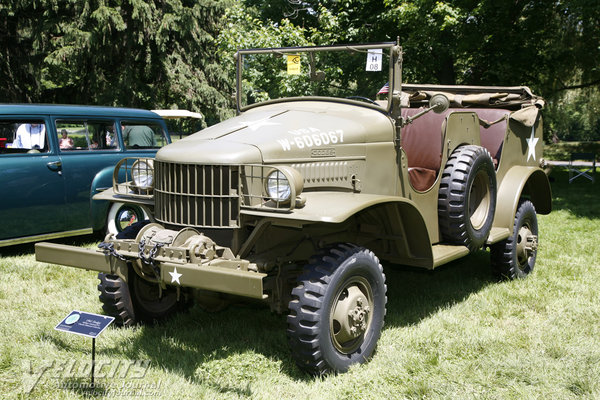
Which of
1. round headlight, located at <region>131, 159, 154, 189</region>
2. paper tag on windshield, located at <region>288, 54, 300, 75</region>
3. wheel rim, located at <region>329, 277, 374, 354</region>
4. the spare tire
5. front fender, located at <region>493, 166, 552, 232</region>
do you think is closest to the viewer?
wheel rim, located at <region>329, 277, 374, 354</region>

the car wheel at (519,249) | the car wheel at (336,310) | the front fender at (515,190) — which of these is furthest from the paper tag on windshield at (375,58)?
the car wheel at (519,249)

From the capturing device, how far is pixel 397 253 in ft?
15.1

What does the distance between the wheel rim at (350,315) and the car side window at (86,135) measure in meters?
5.04

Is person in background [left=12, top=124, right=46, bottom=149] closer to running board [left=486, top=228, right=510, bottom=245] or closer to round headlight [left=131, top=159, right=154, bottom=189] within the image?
round headlight [left=131, top=159, right=154, bottom=189]

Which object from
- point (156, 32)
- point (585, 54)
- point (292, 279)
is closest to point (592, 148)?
point (585, 54)

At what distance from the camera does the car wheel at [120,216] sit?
7.85 m

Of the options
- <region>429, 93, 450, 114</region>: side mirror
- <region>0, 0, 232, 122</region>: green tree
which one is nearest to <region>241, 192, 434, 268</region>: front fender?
<region>429, 93, 450, 114</region>: side mirror

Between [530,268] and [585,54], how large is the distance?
36.0 ft

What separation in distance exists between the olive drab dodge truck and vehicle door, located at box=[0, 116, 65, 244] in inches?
113

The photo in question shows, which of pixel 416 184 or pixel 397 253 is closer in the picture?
pixel 397 253

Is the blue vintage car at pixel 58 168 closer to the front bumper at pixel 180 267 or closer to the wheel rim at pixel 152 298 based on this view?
the wheel rim at pixel 152 298

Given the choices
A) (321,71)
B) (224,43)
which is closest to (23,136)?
(321,71)

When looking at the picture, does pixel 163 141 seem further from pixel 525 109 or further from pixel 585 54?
pixel 585 54

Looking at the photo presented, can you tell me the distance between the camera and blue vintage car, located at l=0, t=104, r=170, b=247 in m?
6.92
